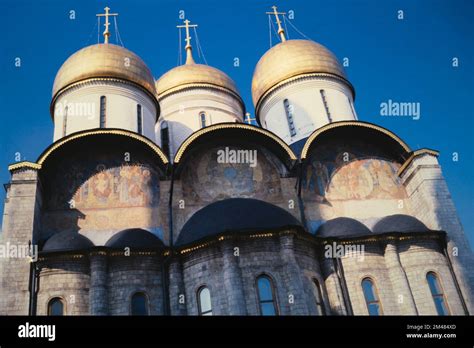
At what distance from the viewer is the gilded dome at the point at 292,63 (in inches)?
599

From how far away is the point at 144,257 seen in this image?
10.0 metres

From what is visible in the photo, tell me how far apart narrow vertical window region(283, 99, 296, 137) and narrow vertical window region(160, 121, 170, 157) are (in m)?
3.95

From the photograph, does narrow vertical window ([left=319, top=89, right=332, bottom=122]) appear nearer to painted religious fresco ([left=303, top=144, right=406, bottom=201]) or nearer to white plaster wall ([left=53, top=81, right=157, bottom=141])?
painted religious fresco ([left=303, top=144, right=406, bottom=201])

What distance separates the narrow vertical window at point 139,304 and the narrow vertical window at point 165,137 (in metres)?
6.95

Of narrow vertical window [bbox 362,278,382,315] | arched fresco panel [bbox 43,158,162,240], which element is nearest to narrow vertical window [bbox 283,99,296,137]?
arched fresco panel [bbox 43,158,162,240]

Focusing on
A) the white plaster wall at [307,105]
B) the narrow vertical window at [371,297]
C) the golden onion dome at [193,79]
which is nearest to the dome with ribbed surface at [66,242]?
the narrow vertical window at [371,297]

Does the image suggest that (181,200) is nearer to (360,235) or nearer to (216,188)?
(216,188)

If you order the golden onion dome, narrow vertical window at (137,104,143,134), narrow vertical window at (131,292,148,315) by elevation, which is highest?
the golden onion dome

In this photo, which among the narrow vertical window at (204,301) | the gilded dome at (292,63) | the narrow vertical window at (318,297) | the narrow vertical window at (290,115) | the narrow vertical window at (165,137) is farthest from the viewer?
the narrow vertical window at (165,137)

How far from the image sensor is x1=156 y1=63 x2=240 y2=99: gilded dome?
17188mm

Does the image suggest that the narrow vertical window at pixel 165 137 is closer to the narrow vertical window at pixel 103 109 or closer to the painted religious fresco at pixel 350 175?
the narrow vertical window at pixel 103 109
